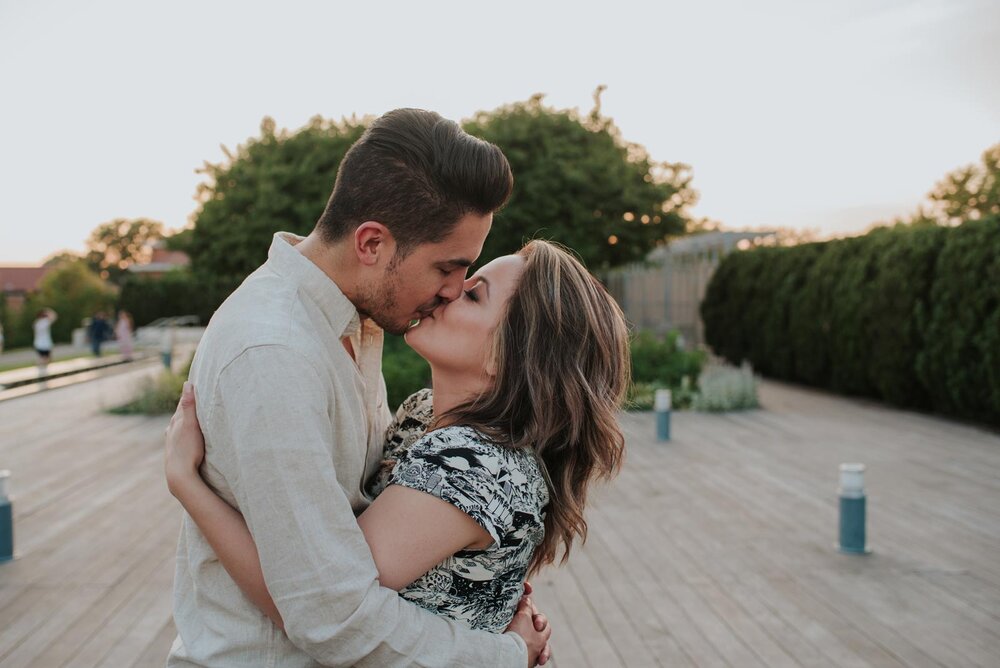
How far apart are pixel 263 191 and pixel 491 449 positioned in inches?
687

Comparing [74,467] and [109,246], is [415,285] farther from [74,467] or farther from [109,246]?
[109,246]

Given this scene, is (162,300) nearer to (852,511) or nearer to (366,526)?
(852,511)

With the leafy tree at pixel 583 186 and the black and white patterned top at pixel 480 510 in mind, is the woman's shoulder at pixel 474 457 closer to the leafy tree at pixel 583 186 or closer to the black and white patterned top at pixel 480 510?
the black and white patterned top at pixel 480 510

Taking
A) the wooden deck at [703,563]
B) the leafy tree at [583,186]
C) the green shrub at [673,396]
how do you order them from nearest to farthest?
the wooden deck at [703,563]
the green shrub at [673,396]
the leafy tree at [583,186]

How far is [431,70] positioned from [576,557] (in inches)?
393

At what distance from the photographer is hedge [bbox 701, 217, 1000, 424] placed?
11.4 m

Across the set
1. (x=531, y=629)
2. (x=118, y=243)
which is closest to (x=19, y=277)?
(x=118, y=243)

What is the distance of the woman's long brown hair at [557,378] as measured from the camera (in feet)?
6.58

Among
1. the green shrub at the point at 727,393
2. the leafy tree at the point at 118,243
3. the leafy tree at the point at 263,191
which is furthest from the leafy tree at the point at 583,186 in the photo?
the leafy tree at the point at 118,243

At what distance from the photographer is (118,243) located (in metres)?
89.9

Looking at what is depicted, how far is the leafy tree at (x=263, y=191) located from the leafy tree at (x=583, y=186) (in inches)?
122

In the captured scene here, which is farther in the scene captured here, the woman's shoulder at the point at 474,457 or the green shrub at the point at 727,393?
the green shrub at the point at 727,393

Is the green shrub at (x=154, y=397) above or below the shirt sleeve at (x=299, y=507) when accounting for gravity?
below

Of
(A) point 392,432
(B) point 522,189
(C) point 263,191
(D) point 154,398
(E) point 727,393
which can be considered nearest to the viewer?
(A) point 392,432
